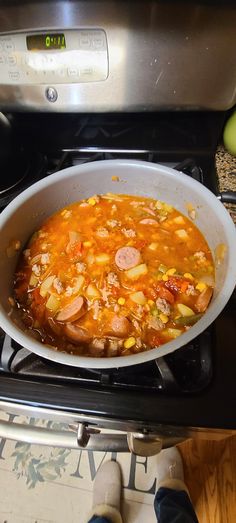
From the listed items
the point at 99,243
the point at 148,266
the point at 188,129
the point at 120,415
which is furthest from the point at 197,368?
the point at 188,129

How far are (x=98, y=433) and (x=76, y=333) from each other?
288 mm

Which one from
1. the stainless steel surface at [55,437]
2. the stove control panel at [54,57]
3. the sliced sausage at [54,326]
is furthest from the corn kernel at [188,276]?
the stove control panel at [54,57]

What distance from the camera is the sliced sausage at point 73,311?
829 mm

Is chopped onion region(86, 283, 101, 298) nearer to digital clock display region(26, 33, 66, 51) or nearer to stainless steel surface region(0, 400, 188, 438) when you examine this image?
stainless steel surface region(0, 400, 188, 438)

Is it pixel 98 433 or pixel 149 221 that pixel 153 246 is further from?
pixel 98 433

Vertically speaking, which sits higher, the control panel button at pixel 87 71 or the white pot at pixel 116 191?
the control panel button at pixel 87 71

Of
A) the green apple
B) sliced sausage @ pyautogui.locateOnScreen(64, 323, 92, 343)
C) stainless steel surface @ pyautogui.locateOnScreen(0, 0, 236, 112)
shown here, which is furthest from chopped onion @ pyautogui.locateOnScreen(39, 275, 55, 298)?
the green apple

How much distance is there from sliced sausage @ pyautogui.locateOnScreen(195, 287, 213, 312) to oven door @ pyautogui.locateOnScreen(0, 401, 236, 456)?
0.84 feet

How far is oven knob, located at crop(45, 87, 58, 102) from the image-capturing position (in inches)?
38.1

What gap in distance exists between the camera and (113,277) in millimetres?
882

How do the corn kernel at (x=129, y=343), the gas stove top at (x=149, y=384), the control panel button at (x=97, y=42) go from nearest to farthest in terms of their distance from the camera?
the gas stove top at (x=149, y=384)
the corn kernel at (x=129, y=343)
the control panel button at (x=97, y=42)

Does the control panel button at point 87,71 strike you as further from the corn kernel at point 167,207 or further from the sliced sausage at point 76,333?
the sliced sausage at point 76,333

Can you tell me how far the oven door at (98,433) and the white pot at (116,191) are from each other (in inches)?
8.7

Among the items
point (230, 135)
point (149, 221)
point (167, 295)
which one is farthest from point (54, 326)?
point (230, 135)
